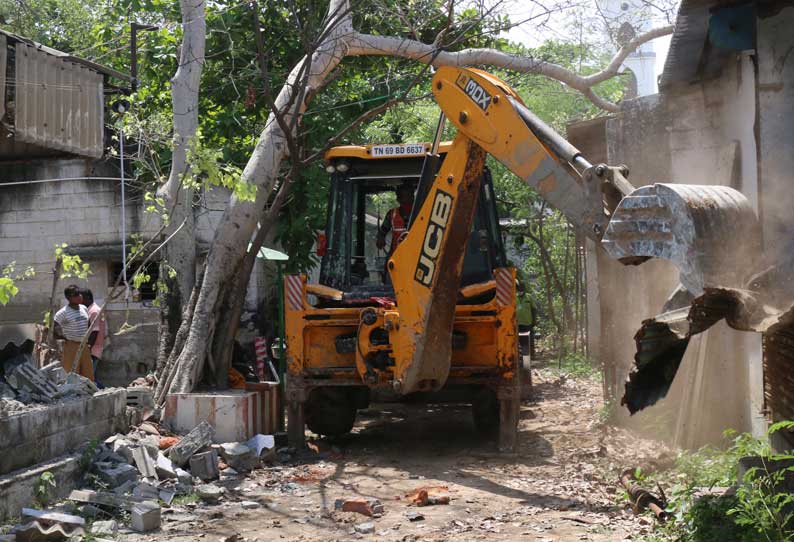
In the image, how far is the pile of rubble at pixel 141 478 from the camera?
593cm

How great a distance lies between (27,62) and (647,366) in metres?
5.50

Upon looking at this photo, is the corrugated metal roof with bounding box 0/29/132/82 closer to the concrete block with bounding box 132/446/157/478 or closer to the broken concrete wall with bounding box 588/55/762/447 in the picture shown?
the concrete block with bounding box 132/446/157/478

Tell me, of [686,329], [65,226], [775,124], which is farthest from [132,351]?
[686,329]

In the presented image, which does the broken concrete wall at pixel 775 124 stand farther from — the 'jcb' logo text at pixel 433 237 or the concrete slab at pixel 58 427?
the concrete slab at pixel 58 427

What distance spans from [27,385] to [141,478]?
3.87 feet

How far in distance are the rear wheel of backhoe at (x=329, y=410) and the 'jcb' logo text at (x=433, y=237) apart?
197cm

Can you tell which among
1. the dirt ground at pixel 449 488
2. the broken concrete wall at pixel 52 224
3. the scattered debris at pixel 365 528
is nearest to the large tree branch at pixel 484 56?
the dirt ground at pixel 449 488

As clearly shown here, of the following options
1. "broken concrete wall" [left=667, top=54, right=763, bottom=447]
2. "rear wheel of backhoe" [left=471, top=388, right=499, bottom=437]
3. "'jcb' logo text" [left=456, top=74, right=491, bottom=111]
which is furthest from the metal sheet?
"broken concrete wall" [left=667, top=54, right=763, bottom=447]

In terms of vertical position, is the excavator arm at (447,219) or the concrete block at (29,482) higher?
the excavator arm at (447,219)

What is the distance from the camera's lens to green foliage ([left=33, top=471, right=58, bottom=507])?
6379 millimetres

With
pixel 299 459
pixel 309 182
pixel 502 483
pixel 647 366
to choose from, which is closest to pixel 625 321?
pixel 502 483

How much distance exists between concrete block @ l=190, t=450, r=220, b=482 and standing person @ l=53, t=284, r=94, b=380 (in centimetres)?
363

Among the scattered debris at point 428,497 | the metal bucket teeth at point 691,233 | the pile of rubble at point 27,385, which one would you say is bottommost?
the scattered debris at point 428,497

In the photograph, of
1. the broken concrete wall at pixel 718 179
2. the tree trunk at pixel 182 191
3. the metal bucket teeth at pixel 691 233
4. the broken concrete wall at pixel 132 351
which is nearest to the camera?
the metal bucket teeth at pixel 691 233
